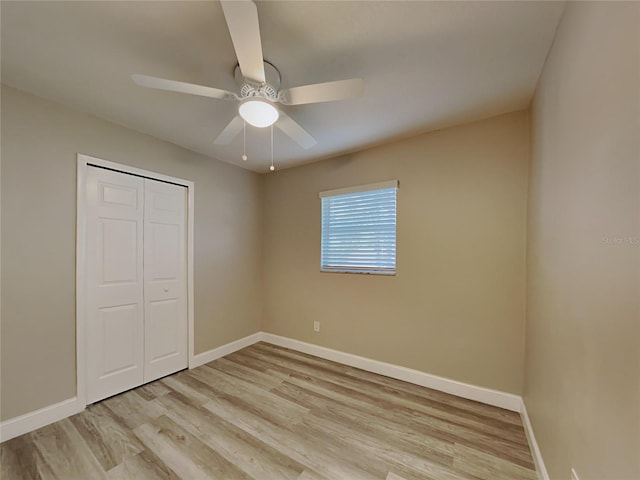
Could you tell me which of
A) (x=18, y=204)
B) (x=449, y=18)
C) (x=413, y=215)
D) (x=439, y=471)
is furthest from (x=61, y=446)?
(x=449, y=18)

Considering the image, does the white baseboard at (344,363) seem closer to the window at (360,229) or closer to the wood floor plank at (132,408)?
the wood floor plank at (132,408)

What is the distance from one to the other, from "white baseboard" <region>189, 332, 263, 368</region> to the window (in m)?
1.45

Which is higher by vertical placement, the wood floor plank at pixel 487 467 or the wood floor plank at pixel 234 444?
the wood floor plank at pixel 487 467

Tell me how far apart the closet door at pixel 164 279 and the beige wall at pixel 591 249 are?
3.06 metres

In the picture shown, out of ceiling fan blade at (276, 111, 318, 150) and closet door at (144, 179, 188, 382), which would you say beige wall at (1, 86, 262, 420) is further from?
ceiling fan blade at (276, 111, 318, 150)

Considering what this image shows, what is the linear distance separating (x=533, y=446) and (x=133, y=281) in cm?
332

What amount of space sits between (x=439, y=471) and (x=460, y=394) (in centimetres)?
92

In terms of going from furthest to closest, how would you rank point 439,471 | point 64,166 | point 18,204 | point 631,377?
point 64,166 → point 18,204 → point 439,471 → point 631,377

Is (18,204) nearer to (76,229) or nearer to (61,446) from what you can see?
(76,229)

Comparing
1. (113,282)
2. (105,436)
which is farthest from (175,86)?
(105,436)

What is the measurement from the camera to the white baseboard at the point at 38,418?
1.69m

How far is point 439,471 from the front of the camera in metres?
1.47

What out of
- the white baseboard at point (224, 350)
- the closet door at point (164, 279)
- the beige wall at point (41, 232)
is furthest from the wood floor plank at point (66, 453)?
the white baseboard at point (224, 350)

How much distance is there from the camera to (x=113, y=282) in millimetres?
2238
